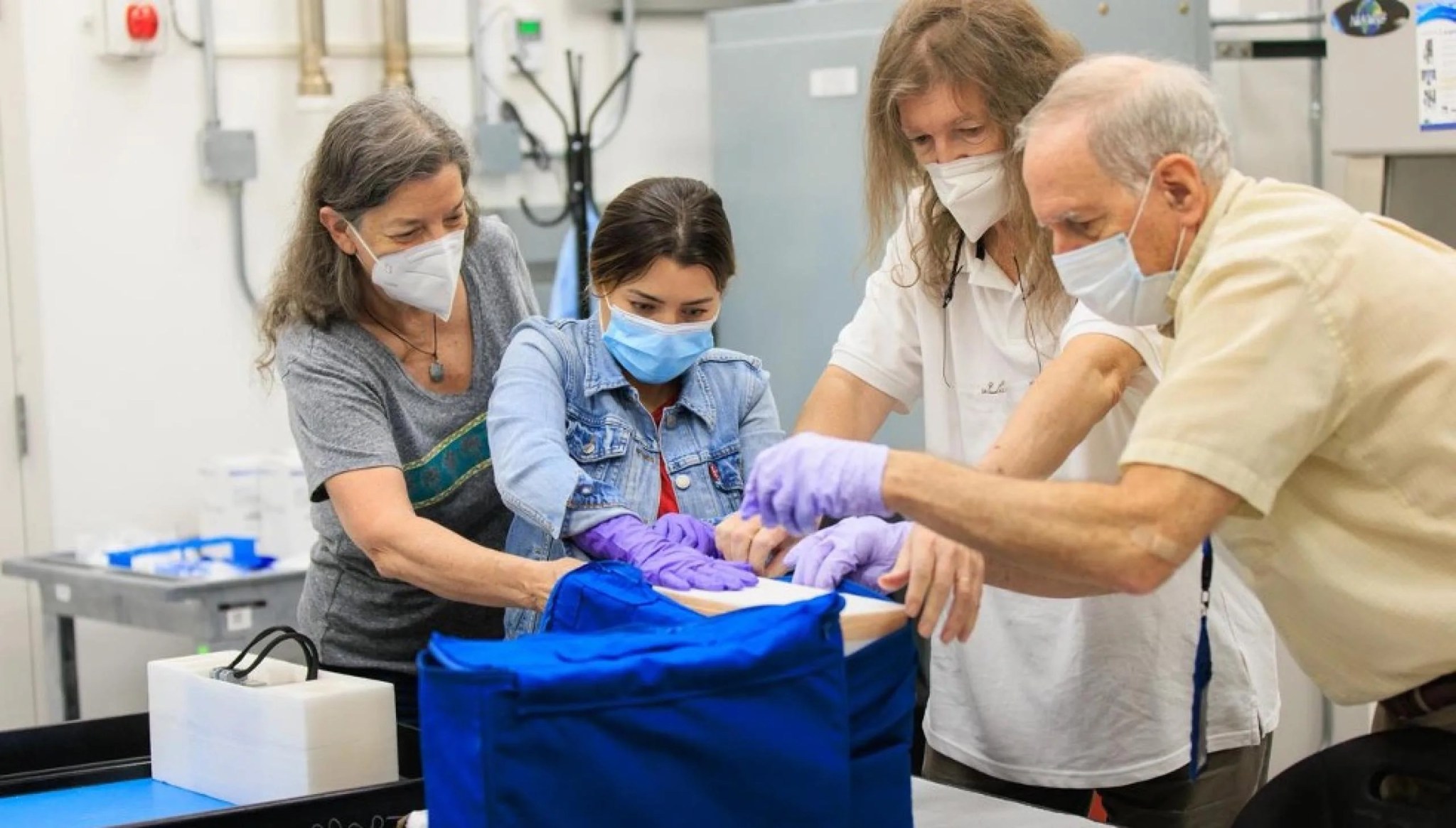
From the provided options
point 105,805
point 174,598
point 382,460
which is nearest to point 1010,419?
point 382,460

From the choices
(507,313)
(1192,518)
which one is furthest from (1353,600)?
(507,313)

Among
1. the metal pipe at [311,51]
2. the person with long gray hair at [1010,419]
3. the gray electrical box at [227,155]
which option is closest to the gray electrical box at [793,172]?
the metal pipe at [311,51]

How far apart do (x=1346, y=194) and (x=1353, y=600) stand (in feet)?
5.32

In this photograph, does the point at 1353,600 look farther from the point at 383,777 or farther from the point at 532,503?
the point at 383,777

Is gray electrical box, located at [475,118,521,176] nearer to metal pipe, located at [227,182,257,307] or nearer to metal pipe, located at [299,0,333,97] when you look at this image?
metal pipe, located at [299,0,333,97]

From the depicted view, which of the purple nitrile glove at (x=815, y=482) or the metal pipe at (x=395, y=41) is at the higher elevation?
the metal pipe at (x=395, y=41)

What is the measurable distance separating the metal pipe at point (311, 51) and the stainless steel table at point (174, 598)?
110 centimetres

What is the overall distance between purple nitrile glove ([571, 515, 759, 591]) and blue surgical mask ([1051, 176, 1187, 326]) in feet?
1.29

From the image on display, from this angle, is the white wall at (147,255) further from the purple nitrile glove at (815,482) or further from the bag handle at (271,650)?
the purple nitrile glove at (815,482)

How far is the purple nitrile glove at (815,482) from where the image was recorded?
1.30 metres

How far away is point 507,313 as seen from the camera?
1959 mm

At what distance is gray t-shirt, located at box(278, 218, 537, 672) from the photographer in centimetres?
177

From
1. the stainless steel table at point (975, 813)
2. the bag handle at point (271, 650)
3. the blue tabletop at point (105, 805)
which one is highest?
the bag handle at point (271, 650)

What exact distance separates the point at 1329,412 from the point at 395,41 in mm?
2883
